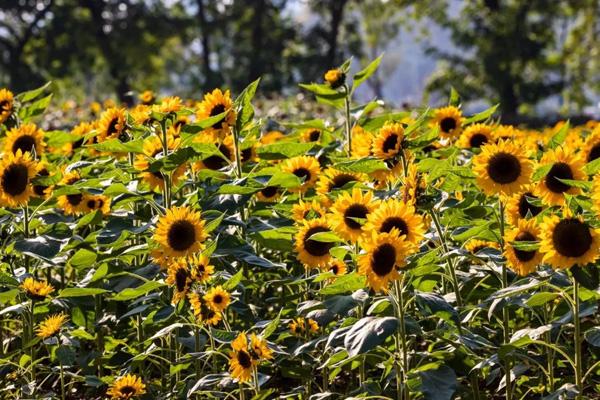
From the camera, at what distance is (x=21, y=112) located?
4945 millimetres

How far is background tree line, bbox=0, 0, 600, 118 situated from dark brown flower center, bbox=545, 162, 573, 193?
2729 cm

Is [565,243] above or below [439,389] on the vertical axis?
above

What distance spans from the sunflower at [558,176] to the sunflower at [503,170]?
107 mm

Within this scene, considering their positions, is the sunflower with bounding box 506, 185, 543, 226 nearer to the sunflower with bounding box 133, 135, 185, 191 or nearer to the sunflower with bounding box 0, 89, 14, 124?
the sunflower with bounding box 133, 135, 185, 191

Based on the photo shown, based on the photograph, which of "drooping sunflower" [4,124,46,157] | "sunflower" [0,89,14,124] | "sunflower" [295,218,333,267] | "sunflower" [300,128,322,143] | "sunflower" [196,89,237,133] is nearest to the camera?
"sunflower" [295,218,333,267]

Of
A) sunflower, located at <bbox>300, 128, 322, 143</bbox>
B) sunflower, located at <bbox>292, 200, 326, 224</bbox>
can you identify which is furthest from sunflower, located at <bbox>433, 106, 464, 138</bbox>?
sunflower, located at <bbox>292, 200, 326, 224</bbox>

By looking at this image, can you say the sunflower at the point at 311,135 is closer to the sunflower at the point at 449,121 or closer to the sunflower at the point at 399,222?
the sunflower at the point at 449,121

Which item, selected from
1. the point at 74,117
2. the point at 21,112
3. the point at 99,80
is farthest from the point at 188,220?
the point at 99,80

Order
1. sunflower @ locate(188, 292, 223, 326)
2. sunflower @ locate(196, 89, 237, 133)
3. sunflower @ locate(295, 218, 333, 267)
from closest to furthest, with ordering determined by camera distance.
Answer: sunflower @ locate(188, 292, 223, 326) → sunflower @ locate(295, 218, 333, 267) → sunflower @ locate(196, 89, 237, 133)

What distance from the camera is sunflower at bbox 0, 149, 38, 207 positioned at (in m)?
3.80

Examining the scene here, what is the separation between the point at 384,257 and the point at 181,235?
2.85 feet

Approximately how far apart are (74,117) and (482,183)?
12.6 metres

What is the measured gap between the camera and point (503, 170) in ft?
10.8

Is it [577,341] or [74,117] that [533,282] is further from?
[74,117]
